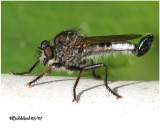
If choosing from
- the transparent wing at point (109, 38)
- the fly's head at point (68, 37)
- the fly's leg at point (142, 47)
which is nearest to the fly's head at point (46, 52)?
the fly's head at point (68, 37)

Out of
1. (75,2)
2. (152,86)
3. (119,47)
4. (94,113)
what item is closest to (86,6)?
(75,2)

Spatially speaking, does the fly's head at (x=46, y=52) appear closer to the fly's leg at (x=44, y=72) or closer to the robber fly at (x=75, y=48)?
the robber fly at (x=75, y=48)

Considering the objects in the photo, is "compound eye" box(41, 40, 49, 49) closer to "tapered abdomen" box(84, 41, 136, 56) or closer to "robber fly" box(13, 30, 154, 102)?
"robber fly" box(13, 30, 154, 102)

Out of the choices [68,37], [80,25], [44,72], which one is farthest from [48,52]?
[80,25]

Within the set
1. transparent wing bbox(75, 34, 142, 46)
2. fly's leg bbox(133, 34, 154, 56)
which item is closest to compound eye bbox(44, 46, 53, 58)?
transparent wing bbox(75, 34, 142, 46)

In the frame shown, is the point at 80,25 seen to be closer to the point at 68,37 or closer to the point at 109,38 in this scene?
the point at 68,37

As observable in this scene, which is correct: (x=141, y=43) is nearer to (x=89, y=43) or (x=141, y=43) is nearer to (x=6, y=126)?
(x=89, y=43)
